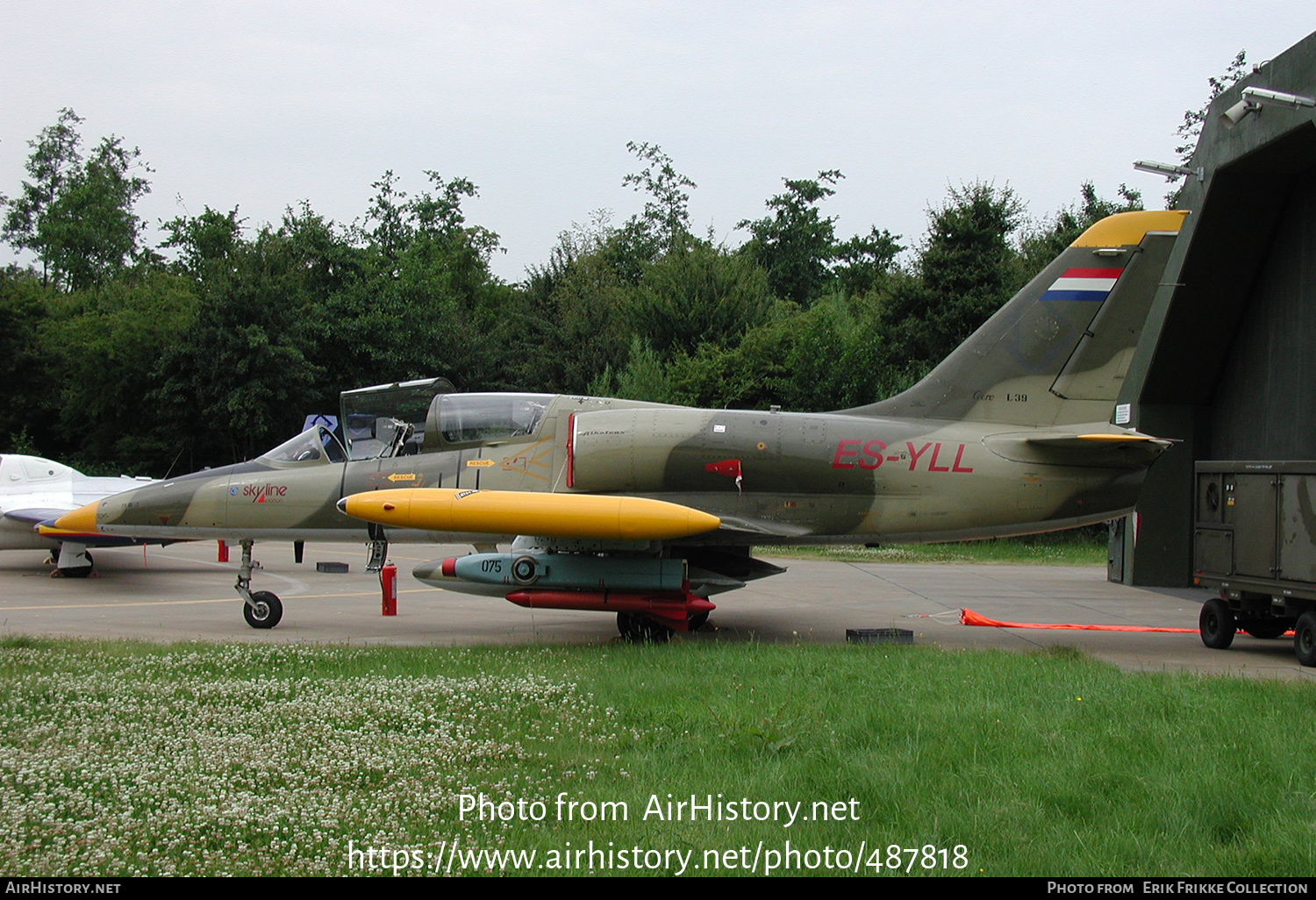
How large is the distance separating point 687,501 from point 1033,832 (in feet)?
21.9

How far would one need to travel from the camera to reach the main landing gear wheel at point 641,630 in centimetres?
1129

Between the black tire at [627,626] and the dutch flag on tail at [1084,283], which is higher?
the dutch flag on tail at [1084,283]

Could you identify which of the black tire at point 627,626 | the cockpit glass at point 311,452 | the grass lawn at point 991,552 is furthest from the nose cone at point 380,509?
the grass lawn at point 991,552

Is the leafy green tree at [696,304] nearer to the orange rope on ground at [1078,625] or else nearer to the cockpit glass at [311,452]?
the orange rope on ground at [1078,625]

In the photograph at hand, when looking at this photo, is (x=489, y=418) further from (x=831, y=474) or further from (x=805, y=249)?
(x=805, y=249)

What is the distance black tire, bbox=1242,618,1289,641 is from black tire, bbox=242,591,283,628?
1146 centimetres

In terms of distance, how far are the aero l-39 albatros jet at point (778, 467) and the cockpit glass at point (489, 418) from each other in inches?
0.8

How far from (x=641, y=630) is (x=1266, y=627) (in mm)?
7331

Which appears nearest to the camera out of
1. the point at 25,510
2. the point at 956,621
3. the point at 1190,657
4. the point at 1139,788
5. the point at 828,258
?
the point at 1139,788

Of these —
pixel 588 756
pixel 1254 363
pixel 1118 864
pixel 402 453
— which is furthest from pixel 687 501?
pixel 1254 363

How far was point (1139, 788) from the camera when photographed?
5.38m

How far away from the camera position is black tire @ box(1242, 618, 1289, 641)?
11570 mm

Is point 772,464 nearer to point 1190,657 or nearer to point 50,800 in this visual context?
→ point 1190,657

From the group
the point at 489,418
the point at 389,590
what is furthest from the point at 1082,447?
the point at 389,590
